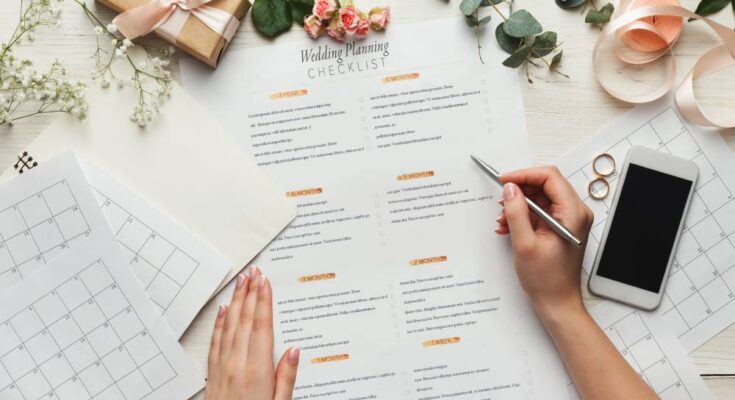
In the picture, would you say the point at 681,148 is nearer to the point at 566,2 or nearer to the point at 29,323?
the point at 566,2

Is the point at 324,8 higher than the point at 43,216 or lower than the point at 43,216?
higher

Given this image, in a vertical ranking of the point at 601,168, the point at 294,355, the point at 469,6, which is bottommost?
the point at 294,355

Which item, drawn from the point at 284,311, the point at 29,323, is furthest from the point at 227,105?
the point at 29,323

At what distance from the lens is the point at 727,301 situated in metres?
0.90

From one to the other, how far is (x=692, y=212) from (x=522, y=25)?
1.24 feet

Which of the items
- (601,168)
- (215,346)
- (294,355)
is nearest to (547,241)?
(601,168)

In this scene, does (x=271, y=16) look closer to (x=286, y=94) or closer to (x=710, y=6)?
(x=286, y=94)

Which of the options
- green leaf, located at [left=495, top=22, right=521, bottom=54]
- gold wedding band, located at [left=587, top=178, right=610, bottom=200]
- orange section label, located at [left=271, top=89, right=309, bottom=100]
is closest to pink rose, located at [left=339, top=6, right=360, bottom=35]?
orange section label, located at [left=271, top=89, right=309, bottom=100]

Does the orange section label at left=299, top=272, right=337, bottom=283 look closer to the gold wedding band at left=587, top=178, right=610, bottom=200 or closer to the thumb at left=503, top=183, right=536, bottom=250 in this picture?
the thumb at left=503, top=183, right=536, bottom=250

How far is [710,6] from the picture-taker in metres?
0.90

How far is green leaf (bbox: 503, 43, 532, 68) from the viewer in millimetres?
892

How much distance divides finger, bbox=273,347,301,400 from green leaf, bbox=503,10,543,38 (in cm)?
57

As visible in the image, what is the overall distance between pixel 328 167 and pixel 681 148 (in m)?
0.53

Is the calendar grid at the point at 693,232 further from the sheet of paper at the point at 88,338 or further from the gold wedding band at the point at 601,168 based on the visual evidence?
the sheet of paper at the point at 88,338
